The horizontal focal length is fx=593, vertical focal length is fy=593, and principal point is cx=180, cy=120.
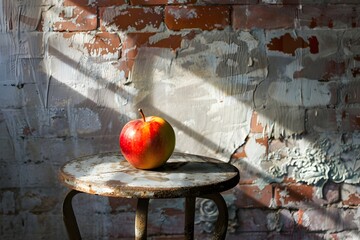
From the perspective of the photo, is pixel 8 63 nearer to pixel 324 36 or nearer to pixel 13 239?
pixel 13 239

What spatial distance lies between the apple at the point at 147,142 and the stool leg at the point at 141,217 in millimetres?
150

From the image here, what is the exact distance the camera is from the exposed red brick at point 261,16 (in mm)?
2348

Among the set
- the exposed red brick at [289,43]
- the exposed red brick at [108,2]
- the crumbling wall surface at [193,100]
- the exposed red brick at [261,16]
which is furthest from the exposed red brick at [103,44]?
the exposed red brick at [289,43]

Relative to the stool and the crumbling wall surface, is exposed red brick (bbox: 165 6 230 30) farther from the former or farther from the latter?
the stool

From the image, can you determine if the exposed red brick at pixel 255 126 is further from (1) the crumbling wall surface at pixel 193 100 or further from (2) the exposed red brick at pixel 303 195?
(2) the exposed red brick at pixel 303 195

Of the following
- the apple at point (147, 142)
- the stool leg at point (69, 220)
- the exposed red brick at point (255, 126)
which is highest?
the apple at point (147, 142)

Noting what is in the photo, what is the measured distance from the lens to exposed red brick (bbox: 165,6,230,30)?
2.32 m

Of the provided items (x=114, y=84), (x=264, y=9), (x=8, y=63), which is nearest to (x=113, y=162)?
(x=114, y=84)

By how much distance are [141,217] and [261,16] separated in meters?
1.08

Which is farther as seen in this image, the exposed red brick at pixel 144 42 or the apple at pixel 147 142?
the exposed red brick at pixel 144 42

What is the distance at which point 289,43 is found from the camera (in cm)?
237

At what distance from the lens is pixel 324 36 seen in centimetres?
238

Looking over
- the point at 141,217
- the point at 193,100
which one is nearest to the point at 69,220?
the point at 141,217

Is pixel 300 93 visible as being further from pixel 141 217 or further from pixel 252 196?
pixel 141 217
